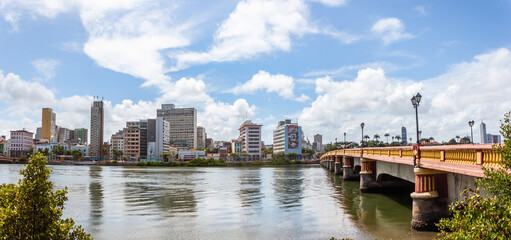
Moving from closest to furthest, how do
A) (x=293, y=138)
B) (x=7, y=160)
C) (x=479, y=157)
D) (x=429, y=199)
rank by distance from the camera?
(x=479, y=157), (x=429, y=199), (x=7, y=160), (x=293, y=138)

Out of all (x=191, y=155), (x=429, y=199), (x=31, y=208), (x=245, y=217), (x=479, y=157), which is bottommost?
(x=191, y=155)

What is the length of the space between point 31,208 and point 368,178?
38682 mm

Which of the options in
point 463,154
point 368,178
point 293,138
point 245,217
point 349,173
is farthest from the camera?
point 293,138

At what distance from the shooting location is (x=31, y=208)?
675 centimetres

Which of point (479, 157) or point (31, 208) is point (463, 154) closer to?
point (479, 157)

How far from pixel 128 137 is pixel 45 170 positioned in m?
204

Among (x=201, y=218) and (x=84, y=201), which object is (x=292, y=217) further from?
(x=84, y=201)

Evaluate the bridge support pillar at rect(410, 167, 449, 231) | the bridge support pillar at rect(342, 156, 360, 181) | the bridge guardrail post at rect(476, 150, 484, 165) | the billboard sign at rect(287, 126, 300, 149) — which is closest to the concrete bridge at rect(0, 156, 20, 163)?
the billboard sign at rect(287, 126, 300, 149)

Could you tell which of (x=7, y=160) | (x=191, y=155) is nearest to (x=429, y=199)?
(x=191, y=155)

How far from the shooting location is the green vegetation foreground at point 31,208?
646 cm

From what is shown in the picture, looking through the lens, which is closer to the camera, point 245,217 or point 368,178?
point 245,217

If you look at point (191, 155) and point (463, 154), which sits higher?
point (463, 154)

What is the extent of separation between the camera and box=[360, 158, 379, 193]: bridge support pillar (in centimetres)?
4038

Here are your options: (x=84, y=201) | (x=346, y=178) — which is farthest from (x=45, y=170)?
(x=346, y=178)
